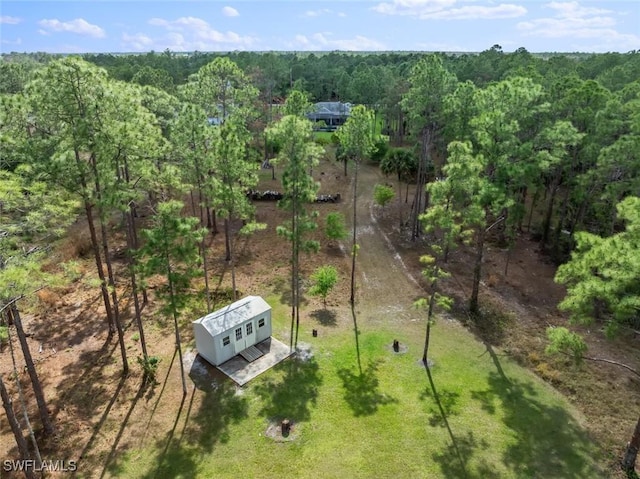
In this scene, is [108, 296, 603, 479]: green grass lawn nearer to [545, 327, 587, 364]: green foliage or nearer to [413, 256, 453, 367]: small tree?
[413, 256, 453, 367]: small tree

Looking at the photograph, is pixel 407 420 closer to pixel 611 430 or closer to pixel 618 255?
pixel 611 430

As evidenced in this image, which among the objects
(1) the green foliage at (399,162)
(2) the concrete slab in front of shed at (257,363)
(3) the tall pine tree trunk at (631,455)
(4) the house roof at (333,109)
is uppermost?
(4) the house roof at (333,109)

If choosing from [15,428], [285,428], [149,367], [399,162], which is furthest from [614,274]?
[399,162]

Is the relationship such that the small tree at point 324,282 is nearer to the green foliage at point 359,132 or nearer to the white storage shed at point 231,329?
the white storage shed at point 231,329

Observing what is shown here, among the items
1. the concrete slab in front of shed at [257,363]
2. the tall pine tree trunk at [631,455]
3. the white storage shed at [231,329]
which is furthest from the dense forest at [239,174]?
the concrete slab in front of shed at [257,363]

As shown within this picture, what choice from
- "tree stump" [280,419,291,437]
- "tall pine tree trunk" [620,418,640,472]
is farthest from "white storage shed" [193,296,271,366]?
"tall pine tree trunk" [620,418,640,472]

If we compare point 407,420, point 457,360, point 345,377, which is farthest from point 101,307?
point 457,360

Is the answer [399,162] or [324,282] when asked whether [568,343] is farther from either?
[399,162]
